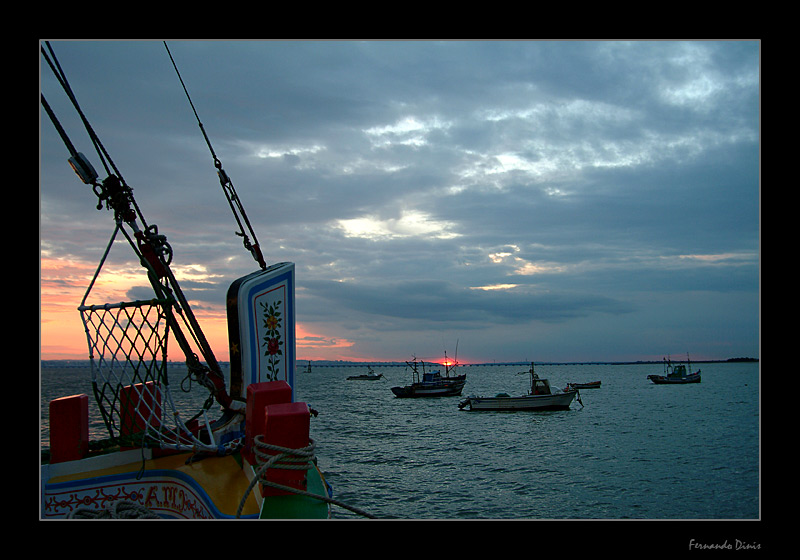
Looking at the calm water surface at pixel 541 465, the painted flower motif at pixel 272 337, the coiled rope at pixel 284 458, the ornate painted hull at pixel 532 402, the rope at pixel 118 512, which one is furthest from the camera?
the ornate painted hull at pixel 532 402

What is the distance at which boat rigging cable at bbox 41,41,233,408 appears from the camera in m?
6.07

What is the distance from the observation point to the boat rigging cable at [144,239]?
607cm

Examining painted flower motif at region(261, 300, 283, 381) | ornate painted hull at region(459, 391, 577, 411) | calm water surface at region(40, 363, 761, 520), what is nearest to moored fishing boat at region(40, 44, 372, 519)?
painted flower motif at region(261, 300, 283, 381)

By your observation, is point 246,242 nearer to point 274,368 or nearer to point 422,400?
point 274,368

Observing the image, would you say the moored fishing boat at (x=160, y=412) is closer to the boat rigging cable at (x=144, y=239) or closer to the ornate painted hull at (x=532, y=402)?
the boat rigging cable at (x=144, y=239)

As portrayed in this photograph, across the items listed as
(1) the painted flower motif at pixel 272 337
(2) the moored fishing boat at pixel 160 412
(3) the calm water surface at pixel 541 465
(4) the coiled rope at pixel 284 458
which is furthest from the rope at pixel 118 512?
(3) the calm water surface at pixel 541 465

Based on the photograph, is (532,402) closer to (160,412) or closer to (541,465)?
(541,465)

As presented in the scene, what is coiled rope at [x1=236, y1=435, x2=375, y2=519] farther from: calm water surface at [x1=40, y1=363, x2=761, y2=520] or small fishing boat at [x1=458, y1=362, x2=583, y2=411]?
small fishing boat at [x1=458, y1=362, x2=583, y2=411]

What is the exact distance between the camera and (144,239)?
6.58 meters

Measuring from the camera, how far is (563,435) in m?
38.1

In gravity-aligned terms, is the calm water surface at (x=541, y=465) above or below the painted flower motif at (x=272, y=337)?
below

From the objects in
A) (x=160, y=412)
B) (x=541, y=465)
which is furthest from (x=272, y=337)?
(x=541, y=465)

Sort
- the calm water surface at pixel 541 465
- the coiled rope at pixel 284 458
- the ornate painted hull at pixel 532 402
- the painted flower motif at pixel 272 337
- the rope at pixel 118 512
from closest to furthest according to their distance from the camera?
the coiled rope at pixel 284 458, the rope at pixel 118 512, the painted flower motif at pixel 272 337, the calm water surface at pixel 541 465, the ornate painted hull at pixel 532 402
